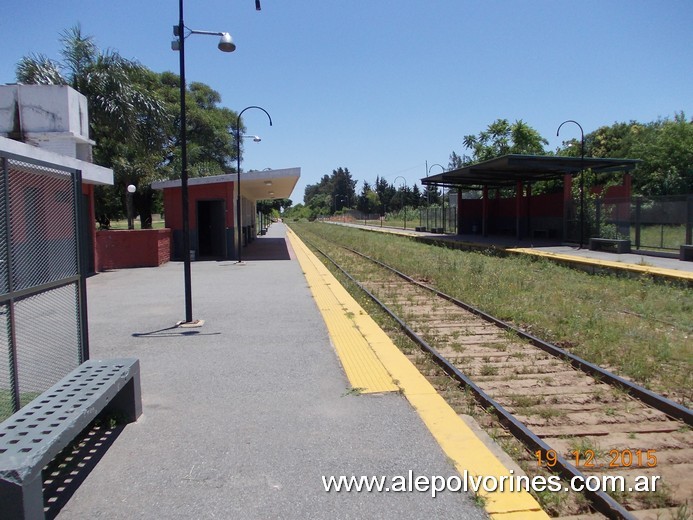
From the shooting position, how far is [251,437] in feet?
14.3

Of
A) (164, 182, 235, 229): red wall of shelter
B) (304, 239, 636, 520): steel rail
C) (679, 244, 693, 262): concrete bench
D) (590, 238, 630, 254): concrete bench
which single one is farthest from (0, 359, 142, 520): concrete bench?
(590, 238, 630, 254): concrete bench

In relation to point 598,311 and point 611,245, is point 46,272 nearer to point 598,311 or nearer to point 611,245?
point 598,311

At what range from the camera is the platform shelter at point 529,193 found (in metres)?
25.0

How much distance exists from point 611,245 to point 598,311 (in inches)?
537

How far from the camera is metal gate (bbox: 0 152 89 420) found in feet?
13.4

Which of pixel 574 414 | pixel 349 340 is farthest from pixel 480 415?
pixel 349 340

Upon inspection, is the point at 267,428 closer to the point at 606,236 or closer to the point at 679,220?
the point at 679,220

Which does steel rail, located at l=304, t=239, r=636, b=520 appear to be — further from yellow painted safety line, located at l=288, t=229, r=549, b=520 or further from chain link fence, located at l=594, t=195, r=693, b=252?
Result: chain link fence, located at l=594, t=195, r=693, b=252

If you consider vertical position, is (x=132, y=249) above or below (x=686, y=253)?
above

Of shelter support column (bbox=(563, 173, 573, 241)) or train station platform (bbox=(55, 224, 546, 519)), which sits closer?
train station platform (bbox=(55, 224, 546, 519))

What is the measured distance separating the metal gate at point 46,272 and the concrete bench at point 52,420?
0.30 metres

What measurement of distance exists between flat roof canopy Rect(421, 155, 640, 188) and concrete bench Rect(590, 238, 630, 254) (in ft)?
13.4
